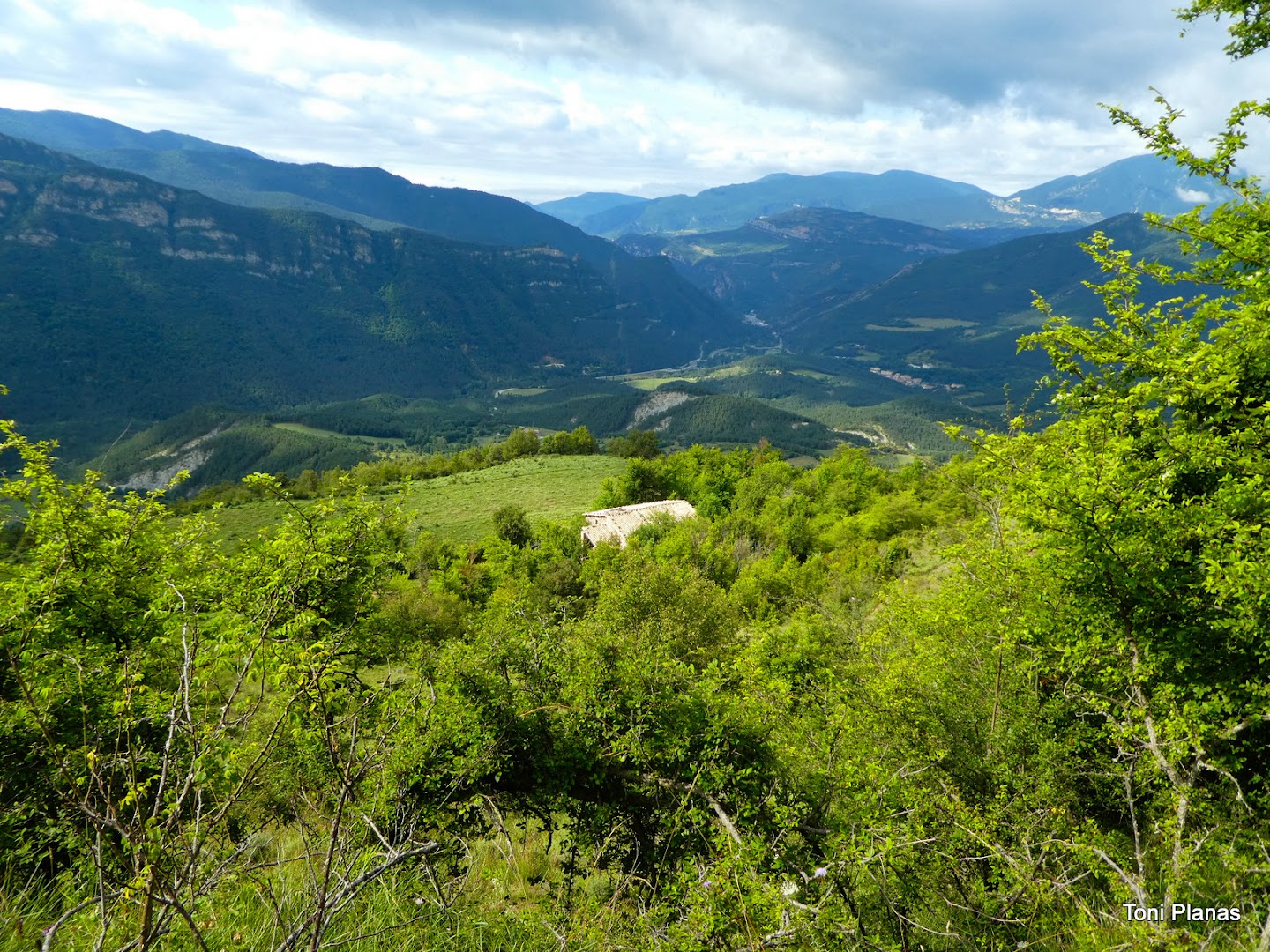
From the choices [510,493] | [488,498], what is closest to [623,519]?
[488,498]

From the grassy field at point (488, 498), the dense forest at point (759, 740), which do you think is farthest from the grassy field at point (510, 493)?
the dense forest at point (759, 740)

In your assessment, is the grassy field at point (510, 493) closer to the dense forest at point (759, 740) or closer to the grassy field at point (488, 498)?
the grassy field at point (488, 498)

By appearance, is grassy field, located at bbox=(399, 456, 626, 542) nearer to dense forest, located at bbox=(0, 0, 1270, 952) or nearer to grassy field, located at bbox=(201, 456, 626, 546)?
grassy field, located at bbox=(201, 456, 626, 546)

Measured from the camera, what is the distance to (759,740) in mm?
9039

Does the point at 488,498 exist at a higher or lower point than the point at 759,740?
lower

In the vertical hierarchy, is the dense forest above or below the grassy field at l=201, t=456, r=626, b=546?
above

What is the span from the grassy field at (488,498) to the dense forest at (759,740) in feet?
176

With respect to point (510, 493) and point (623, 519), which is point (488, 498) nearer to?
point (510, 493)

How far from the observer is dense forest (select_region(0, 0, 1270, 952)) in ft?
16.4

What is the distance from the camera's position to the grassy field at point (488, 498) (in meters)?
67.9

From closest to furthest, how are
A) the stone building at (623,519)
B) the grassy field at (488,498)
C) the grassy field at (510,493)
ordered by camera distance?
the stone building at (623,519), the grassy field at (488,498), the grassy field at (510,493)

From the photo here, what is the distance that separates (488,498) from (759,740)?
70867 millimetres

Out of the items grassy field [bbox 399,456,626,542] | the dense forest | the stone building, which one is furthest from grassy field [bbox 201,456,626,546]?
the dense forest

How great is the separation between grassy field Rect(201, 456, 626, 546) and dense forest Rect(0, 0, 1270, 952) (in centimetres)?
5377
